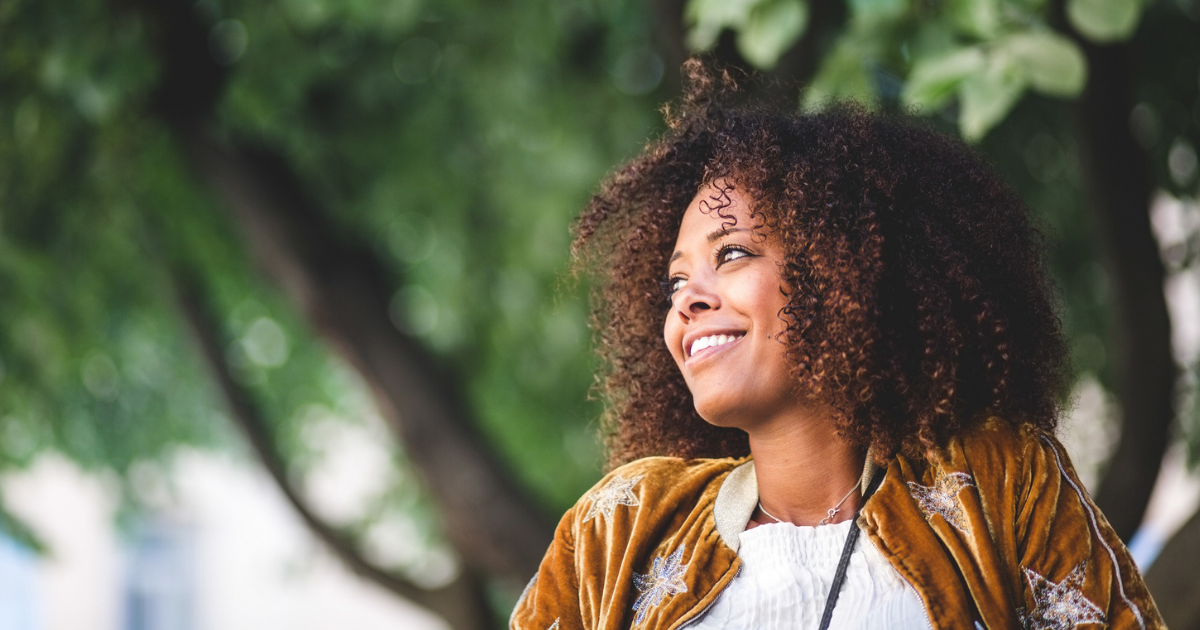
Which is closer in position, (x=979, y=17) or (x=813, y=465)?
(x=813, y=465)

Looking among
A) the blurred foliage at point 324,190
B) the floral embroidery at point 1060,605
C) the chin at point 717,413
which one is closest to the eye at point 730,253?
the chin at point 717,413

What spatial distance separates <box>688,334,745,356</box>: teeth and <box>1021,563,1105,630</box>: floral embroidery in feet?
1.54

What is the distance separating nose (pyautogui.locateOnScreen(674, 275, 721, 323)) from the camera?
166 centimetres

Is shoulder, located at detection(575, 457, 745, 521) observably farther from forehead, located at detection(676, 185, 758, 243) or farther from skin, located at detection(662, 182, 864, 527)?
forehead, located at detection(676, 185, 758, 243)

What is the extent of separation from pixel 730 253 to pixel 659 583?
18.4 inches

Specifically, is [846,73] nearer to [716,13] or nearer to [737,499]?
[716,13]

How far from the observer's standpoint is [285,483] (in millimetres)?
5734

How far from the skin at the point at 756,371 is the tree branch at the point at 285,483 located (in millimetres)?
4117

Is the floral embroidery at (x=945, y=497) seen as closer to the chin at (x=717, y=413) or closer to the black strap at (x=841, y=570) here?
the black strap at (x=841, y=570)

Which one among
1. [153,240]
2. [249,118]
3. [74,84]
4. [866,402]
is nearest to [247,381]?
[153,240]

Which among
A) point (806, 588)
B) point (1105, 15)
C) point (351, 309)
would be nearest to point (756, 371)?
point (806, 588)

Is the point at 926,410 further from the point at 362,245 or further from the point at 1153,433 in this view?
the point at 362,245

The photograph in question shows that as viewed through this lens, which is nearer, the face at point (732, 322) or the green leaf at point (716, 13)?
the face at point (732, 322)

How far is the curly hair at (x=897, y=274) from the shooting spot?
1.60 m
